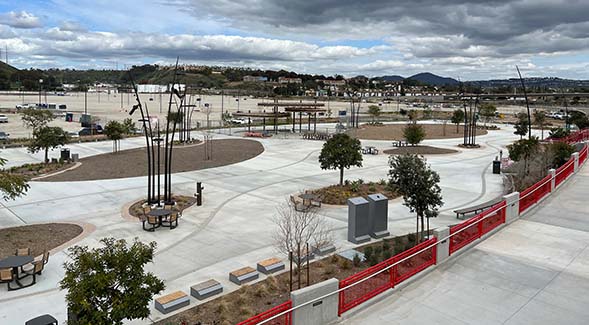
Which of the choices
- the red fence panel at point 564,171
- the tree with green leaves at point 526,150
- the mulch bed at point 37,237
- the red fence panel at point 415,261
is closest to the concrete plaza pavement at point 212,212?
the mulch bed at point 37,237

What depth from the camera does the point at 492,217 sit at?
50.2 ft

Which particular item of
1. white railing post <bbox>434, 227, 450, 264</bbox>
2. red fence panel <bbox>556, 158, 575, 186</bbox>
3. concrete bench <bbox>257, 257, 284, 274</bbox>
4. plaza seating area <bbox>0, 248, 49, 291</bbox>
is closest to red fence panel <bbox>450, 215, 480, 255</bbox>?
white railing post <bbox>434, 227, 450, 264</bbox>

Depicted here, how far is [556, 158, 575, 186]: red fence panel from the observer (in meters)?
21.8

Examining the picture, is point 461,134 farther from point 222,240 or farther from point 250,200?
point 222,240

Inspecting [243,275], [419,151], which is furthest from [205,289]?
[419,151]

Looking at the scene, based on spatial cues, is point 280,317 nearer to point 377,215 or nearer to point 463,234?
point 463,234

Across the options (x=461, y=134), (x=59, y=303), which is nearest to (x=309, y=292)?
(x=59, y=303)

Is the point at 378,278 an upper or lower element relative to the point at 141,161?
lower

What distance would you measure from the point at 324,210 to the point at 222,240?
19.8ft

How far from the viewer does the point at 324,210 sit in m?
21.2

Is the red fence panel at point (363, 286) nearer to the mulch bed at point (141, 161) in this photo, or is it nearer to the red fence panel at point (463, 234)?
the red fence panel at point (463, 234)

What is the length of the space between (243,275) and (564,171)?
1813 cm

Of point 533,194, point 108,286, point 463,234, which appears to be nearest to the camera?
point 108,286

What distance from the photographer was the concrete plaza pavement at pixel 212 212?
44.2 feet
